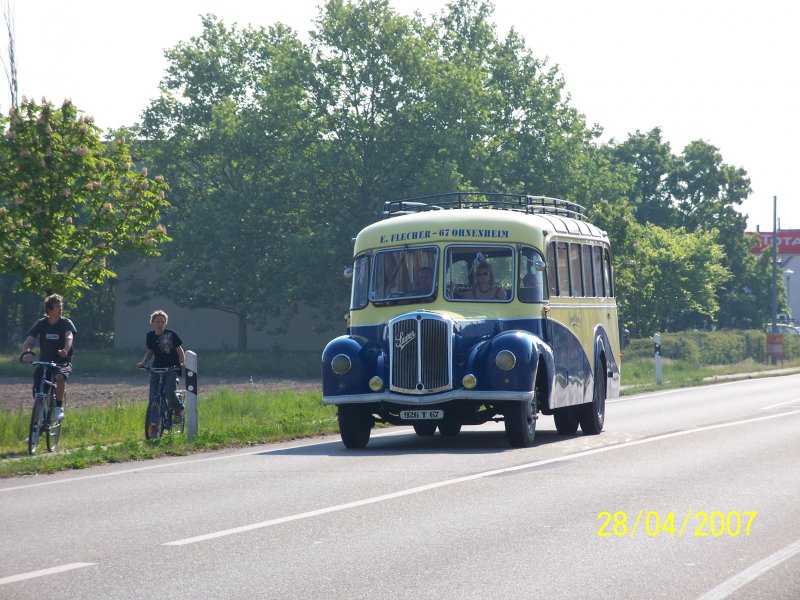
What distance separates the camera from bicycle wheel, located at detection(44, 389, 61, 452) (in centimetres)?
1598

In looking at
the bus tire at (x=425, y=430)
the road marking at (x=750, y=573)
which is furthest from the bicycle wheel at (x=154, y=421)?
the road marking at (x=750, y=573)

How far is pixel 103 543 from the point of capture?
887 centimetres

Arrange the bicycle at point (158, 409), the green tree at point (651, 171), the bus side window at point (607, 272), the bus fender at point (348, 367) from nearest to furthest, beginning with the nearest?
the bus fender at point (348, 367)
the bicycle at point (158, 409)
the bus side window at point (607, 272)
the green tree at point (651, 171)

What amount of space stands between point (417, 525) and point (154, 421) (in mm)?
8576

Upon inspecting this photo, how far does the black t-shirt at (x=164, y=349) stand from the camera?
1758 centimetres

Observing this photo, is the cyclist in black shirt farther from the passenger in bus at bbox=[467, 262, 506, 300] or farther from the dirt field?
the dirt field

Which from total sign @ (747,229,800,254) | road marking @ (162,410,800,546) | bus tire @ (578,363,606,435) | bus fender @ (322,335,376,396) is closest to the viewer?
road marking @ (162,410,800,546)

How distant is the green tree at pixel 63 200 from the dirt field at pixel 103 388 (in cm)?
649

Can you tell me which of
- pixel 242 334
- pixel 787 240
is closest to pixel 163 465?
pixel 242 334

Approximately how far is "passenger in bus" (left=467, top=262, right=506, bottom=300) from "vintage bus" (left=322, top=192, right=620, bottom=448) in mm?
12

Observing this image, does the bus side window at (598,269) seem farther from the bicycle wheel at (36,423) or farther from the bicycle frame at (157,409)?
the bicycle wheel at (36,423)

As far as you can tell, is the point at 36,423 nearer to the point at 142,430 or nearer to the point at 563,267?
the point at 142,430

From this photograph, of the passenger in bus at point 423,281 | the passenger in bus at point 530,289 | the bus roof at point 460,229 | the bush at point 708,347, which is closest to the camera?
the passenger in bus at point 530,289

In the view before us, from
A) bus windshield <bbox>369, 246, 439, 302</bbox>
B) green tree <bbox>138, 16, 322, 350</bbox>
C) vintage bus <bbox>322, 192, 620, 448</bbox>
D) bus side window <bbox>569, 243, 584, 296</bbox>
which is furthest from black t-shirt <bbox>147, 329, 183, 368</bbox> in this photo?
green tree <bbox>138, 16, 322, 350</bbox>
